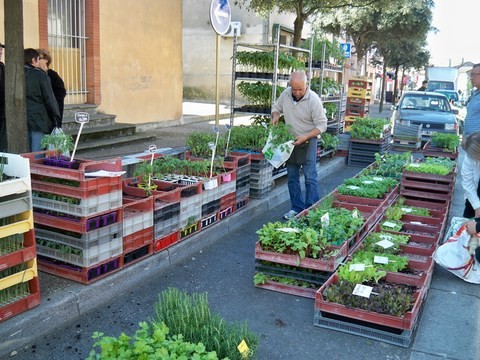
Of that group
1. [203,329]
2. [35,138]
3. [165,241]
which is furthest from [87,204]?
[35,138]

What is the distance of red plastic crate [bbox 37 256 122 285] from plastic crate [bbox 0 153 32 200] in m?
0.98

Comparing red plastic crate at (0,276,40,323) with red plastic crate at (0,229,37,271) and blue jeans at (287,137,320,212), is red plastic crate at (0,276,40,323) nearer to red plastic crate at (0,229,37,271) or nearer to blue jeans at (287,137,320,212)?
red plastic crate at (0,229,37,271)

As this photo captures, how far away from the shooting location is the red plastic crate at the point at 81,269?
4.40 m

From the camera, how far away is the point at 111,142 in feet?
35.9

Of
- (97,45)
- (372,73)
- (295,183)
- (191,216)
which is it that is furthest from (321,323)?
(372,73)

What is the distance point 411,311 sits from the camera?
3.88m

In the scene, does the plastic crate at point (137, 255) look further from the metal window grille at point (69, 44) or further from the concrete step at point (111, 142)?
the metal window grille at point (69, 44)

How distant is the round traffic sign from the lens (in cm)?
744

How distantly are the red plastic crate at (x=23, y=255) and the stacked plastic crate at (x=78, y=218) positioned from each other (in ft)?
1.60

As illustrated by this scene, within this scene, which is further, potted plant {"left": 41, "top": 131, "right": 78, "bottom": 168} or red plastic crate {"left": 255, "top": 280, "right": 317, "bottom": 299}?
red plastic crate {"left": 255, "top": 280, "right": 317, "bottom": 299}

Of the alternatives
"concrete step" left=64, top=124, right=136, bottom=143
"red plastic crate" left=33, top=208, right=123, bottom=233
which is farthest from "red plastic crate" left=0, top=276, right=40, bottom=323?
"concrete step" left=64, top=124, right=136, bottom=143

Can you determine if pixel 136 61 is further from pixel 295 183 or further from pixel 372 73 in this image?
pixel 372 73

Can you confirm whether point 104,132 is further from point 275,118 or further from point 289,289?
point 289,289

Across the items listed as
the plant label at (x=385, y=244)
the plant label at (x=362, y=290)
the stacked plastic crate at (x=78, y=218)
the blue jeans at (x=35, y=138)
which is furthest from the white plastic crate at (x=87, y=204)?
the plant label at (x=385, y=244)
